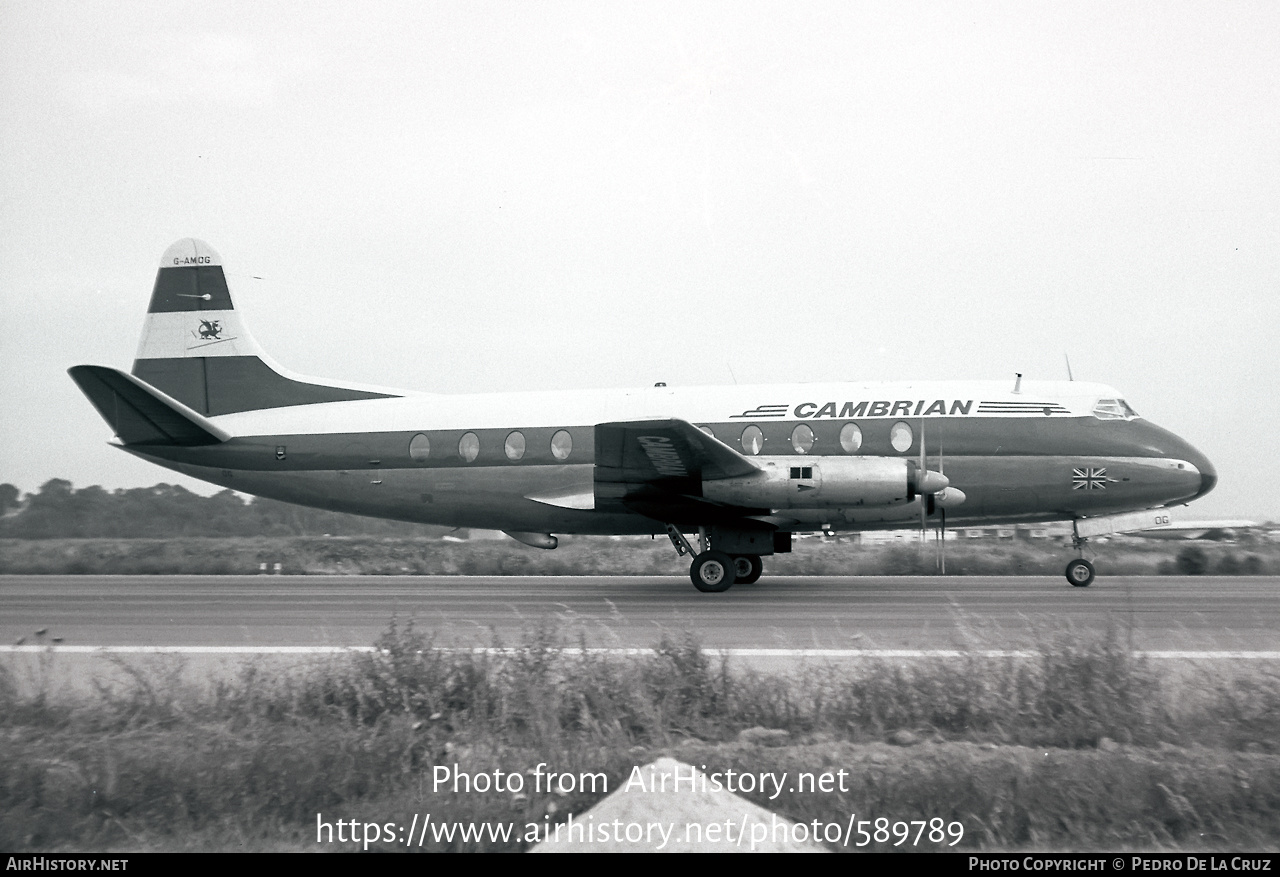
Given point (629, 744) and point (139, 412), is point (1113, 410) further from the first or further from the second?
point (139, 412)

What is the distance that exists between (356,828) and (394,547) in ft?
80.7

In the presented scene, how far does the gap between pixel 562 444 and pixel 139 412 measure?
8.29m

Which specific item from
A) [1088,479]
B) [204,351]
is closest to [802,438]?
[1088,479]

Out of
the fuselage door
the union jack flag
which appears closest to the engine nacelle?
the fuselage door

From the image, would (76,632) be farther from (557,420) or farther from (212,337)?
(212,337)

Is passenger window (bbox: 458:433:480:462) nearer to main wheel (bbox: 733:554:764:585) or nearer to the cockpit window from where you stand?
main wheel (bbox: 733:554:764:585)

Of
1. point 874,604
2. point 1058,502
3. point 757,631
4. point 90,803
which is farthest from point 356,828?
point 1058,502

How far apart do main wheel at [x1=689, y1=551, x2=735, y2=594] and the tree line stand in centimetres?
606

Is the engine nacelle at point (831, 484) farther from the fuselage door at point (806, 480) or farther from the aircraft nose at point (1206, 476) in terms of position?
the aircraft nose at point (1206, 476)

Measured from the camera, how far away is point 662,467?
54.3 feet

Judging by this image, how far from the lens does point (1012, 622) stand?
478 inches

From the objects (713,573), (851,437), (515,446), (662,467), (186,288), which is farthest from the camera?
(186,288)

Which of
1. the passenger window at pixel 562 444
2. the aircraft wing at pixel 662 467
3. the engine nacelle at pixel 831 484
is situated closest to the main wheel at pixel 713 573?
the aircraft wing at pixel 662 467

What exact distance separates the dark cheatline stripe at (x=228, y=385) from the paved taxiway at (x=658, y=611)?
393cm
